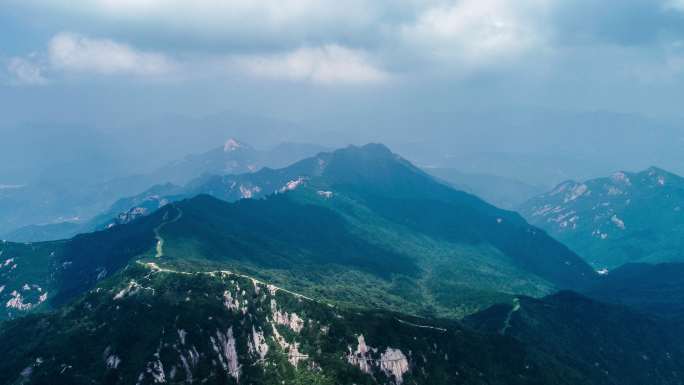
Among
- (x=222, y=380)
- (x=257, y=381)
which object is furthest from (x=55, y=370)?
(x=257, y=381)

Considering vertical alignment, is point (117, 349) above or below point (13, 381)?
above

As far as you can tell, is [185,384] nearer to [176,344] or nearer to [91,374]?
[176,344]

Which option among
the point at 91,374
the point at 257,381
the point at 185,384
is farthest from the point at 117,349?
the point at 257,381

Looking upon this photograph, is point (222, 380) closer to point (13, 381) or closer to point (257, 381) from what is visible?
point (257, 381)

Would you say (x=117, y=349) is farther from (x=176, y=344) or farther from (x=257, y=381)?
(x=257, y=381)

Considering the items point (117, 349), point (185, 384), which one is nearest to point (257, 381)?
point (185, 384)

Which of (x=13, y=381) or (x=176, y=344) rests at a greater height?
(x=176, y=344)

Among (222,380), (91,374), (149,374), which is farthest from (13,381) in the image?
(222,380)
